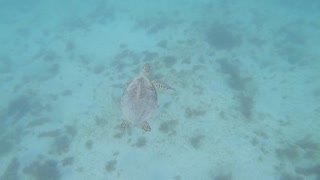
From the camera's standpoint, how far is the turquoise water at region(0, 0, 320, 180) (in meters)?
6.68

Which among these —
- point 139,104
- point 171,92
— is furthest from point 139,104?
point 171,92

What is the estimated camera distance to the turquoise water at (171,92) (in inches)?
263

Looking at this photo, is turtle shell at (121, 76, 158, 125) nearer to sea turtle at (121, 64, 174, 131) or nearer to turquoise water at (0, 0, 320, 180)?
sea turtle at (121, 64, 174, 131)

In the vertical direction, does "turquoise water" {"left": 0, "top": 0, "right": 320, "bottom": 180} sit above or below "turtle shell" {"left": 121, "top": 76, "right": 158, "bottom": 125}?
above

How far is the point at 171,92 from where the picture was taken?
25.6ft

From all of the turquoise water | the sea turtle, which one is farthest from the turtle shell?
the turquoise water

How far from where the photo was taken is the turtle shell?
5.61m

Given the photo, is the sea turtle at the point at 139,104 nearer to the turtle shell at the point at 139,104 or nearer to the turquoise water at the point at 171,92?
the turtle shell at the point at 139,104

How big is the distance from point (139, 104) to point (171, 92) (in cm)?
231

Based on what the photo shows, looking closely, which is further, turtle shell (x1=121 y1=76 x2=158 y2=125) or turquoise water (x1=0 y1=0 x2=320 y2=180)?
turquoise water (x1=0 y1=0 x2=320 y2=180)

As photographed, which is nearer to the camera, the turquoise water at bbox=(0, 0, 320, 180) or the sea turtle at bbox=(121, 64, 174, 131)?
the sea turtle at bbox=(121, 64, 174, 131)

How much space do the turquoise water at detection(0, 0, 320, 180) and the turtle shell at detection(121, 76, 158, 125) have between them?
120 centimetres

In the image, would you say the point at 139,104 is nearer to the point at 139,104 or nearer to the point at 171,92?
the point at 139,104

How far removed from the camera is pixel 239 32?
9.95 m
